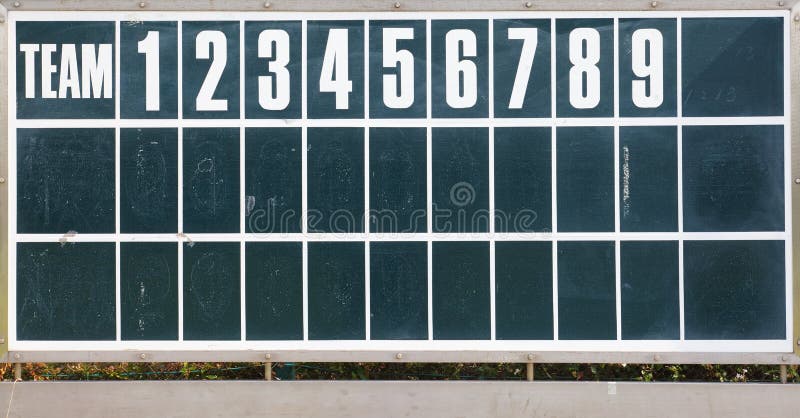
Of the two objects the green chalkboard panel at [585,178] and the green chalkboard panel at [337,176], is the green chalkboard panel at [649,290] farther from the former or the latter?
the green chalkboard panel at [337,176]

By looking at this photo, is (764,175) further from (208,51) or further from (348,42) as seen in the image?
(208,51)

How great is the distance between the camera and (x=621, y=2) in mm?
3594

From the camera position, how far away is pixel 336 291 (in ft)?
11.9

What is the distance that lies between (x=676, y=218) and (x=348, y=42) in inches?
79.7

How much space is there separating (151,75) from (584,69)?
2.36 meters

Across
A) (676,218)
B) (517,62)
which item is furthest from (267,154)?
(676,218)

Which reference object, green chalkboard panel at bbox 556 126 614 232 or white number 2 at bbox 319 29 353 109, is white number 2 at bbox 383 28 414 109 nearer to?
white number 2 at bbox 319 29 353 109

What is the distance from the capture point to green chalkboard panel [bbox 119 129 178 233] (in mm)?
3607

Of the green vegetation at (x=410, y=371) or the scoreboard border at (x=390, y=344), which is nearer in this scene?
the scoreboard border at (x=390, y=344)

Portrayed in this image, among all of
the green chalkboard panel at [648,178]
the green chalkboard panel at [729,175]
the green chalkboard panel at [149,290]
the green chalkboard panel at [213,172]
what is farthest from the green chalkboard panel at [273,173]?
the green chalkboard panel at [729,175]

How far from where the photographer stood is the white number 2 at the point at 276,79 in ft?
11.8

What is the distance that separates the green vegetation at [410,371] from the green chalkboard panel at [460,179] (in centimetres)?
104

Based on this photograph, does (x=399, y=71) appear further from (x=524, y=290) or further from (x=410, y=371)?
(x=410, y=371)

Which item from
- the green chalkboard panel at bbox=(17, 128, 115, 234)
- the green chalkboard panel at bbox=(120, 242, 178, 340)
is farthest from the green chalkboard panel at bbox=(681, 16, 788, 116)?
the green chalkboard panel at bbox=(17, 128, 115, 234)
